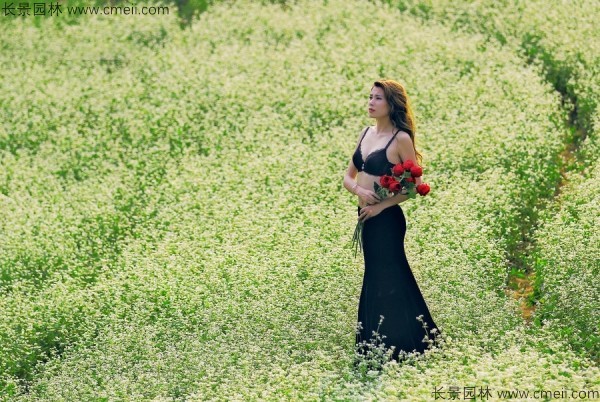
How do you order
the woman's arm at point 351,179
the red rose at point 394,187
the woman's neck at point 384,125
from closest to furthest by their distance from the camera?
the red rose at point 394,187 < the woman's neck at point 384,125 < the woman's arm at point 351,179

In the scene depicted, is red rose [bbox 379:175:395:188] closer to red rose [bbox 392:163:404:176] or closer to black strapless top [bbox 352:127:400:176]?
red rose [bbox 392:163:404:176]

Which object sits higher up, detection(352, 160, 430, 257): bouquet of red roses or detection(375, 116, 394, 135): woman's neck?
detection(375, 116, 394, 135): woman's neck

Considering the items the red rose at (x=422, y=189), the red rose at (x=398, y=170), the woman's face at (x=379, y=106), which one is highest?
the woman's face at (x=379, y=106)

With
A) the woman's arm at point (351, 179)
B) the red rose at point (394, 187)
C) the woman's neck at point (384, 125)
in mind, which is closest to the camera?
the red rose at point (394, 187)

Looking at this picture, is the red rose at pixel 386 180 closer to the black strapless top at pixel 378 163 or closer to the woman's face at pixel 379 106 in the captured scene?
the black strapless top at pixel 378 163

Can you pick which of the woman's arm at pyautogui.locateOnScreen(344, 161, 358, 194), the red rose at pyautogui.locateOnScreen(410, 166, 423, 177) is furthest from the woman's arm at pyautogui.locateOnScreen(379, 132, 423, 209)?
the woman's arm at pyautogui.locateOnScreen(344, 161, 358, 194)

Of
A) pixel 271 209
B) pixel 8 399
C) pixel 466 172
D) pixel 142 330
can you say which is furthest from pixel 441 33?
pixel 8 399

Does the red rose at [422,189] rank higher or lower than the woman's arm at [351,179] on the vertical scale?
higher

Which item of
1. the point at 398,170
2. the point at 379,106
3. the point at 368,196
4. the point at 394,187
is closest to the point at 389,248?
the point at 368,196

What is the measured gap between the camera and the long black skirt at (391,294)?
28.0 ft

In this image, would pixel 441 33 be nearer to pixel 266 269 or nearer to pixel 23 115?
pixel 23 115

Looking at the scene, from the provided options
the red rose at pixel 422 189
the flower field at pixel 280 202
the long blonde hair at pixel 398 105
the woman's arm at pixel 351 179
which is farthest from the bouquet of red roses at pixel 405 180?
the flower field at pixel 280 202

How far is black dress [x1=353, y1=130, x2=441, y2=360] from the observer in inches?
336

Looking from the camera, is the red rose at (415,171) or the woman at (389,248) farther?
the woman at (389,248)
